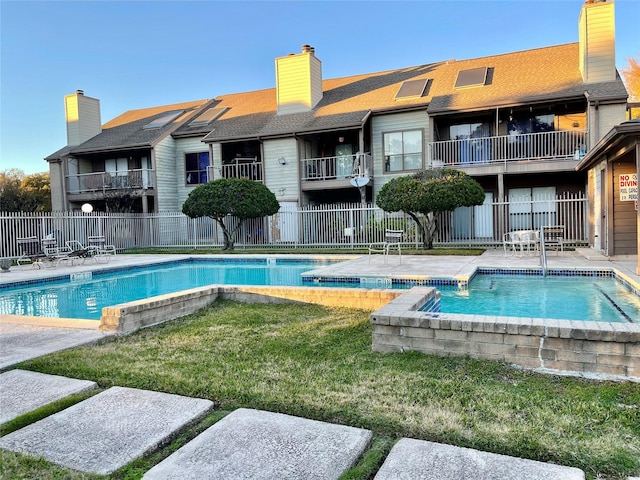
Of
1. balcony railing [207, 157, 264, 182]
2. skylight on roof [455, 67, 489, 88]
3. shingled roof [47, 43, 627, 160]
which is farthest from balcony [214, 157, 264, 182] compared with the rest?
skylight on roof [455, 67, 489, 88]

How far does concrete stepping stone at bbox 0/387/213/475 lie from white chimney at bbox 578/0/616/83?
1871 centimetres

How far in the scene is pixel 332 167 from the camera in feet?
68.5

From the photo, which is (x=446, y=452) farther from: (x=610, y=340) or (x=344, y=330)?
(x=344, y=330)

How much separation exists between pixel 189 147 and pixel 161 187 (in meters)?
2.62

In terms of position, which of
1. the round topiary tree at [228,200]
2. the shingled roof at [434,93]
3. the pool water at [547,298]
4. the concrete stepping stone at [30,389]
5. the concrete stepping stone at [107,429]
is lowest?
the pool water at [547,298]

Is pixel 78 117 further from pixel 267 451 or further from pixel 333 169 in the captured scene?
pixel 267 451

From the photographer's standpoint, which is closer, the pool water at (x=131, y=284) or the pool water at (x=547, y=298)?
the pool water at (x=547, y=298)

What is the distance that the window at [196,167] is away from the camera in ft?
78.1

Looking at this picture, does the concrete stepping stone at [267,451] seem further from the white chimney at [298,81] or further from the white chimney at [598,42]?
the white chimney at [298,81]

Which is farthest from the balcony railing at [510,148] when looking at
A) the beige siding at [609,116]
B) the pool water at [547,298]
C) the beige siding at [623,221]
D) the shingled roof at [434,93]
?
the pool water at [547,298]

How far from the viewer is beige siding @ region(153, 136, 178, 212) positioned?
2283cm

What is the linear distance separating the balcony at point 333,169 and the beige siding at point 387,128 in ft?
1.26

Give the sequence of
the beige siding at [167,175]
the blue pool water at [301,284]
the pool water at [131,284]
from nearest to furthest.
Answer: the blue pool water at [301,284] < the pool water at [131,284] < the beige siding at [167,175]

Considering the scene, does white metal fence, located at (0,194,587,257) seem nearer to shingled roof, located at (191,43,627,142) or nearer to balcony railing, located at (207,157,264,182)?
balcony railing, located at (207,157,264,182)
